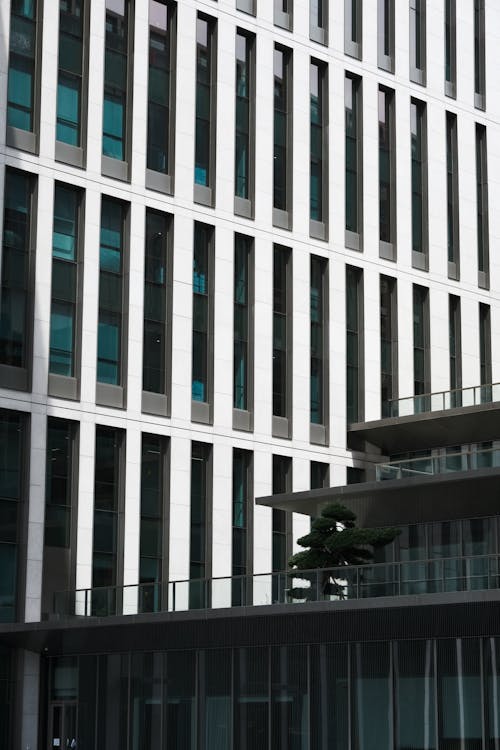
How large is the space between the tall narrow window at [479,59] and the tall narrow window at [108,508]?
26.9 m

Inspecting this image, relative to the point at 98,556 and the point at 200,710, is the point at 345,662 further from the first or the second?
the point at 98,556

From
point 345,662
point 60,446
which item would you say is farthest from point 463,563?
point 60,446

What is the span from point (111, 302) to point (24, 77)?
27.3 ft

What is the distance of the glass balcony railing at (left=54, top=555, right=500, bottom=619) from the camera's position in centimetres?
3591

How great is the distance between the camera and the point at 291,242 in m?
55.8

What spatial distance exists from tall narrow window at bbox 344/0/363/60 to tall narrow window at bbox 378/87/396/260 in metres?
2.12

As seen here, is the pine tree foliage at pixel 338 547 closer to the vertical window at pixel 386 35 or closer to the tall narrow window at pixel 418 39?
the vertical window at pixel 386 35

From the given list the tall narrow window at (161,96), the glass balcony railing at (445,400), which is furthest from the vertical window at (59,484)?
the glass balcony railing at (445,400)

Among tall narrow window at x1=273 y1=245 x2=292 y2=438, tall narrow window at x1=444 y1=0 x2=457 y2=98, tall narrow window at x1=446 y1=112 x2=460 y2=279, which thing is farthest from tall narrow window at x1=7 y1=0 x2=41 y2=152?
tall narrow window at x1=444 y1=0 x2=457 y2=98

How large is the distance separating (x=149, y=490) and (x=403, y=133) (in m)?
21.1

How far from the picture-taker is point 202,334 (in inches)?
2063

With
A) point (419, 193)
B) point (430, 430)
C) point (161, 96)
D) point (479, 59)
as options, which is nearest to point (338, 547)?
point (430, 430)

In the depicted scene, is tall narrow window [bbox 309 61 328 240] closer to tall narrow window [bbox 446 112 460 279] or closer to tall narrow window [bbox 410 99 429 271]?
tall narrow window [bbox 410 99 429 271]

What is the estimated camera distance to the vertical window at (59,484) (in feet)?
153
